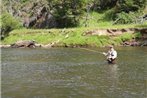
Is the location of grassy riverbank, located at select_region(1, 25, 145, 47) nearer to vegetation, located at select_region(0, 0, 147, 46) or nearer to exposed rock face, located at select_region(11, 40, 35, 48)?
vegetation, located at select_region(0, 0, 147, 46)

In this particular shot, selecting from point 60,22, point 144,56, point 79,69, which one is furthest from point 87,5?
point 79,69

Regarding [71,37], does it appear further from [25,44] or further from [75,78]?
[75,78]

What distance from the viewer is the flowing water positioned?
3350 centimetres

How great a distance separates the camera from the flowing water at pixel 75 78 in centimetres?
3350

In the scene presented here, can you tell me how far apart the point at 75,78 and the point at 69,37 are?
47464 mm

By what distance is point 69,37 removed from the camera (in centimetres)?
8812

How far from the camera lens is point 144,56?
2333 inches

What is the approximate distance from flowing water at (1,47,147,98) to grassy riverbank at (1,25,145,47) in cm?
2576

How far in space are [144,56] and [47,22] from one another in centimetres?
5407

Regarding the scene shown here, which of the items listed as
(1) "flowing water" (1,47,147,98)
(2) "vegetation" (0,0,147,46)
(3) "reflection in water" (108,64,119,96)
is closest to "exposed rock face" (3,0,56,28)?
(2) "vegetation" (0,0,147,46)

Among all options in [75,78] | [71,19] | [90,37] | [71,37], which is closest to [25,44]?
[71,37]

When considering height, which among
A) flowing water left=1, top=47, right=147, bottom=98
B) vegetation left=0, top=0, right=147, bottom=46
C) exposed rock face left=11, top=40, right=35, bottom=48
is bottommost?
exposed rock face left=11, top=40, right=35, bottom=48

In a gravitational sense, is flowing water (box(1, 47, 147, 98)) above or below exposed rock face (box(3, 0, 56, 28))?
below

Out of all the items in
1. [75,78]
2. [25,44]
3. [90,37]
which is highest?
[90,37]
